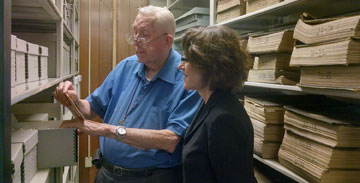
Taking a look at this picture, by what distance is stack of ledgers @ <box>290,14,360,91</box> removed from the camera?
1.06m

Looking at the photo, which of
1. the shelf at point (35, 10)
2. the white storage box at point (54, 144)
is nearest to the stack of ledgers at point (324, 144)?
the white storage box at point (54, 144)

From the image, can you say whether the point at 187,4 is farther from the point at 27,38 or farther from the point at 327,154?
the point at 327,154

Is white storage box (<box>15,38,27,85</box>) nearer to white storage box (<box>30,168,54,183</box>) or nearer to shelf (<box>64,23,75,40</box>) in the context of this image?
white storage box (<box>30,168,54,183</box>)

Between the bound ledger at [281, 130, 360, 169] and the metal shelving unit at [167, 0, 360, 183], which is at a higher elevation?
the metal shelving unit at [167, 0, 360, 183]

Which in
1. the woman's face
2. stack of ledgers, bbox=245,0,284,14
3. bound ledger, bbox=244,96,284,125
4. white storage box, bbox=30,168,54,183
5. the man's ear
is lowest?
white storage box, bbox=30,168,54,183

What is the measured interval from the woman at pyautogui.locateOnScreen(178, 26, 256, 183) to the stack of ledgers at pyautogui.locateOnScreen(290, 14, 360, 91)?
0.32 m

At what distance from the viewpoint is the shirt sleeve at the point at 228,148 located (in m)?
1.06

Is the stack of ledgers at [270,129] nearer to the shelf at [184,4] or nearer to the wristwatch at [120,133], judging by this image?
the wristwatch at [120,133]

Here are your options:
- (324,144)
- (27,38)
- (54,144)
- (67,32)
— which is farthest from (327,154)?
(67,32)

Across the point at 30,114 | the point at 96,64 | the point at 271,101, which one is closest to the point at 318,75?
the point at 271,101

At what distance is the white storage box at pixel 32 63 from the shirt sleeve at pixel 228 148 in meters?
0.72

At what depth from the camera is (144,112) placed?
1.43 m

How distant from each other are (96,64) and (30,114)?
250cm

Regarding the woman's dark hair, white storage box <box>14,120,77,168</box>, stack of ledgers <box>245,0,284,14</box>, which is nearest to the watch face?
white storage box <box>14,120,77,168</box>
